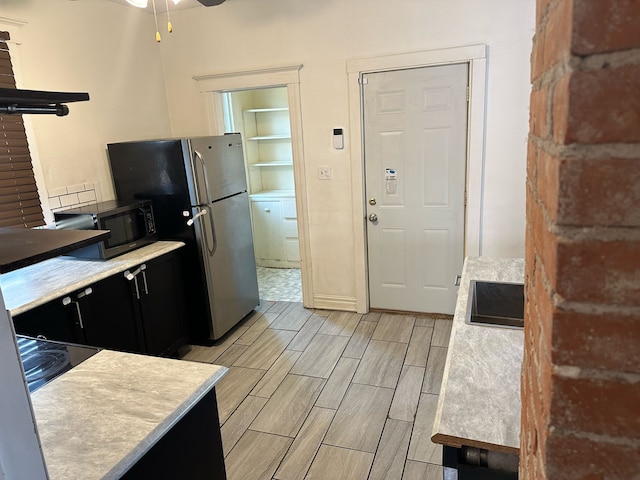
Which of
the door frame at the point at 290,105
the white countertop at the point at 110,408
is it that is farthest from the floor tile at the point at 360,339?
the white countertop at the point at 110,408

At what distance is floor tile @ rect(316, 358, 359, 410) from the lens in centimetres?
277

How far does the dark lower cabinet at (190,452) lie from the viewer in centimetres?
128

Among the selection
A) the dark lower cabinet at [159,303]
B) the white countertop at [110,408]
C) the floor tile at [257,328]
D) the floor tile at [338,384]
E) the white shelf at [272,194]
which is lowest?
the floor tile at [338,384]

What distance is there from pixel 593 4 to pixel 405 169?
3.25 m

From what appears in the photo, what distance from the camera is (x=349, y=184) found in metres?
3.79

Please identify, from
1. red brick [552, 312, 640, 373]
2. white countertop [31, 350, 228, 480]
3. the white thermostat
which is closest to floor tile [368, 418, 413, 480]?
white countertop [31, 350, 228, 480]

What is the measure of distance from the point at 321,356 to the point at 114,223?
1.72 meters

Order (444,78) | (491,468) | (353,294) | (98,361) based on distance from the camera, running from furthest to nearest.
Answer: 1. (353,294)
2. (444,78)
3. (98,361)
4. (491,468)

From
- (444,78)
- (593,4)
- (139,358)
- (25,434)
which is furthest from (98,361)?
(444,78)

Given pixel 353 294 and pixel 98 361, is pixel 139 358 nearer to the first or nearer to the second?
pixel 98 361

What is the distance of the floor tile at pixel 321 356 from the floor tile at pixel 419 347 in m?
0.51

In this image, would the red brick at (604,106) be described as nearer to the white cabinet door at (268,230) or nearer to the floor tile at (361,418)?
the floor tile at (361,418)

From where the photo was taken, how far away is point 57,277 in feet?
8.56

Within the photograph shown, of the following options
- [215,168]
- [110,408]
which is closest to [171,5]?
[215,168]
